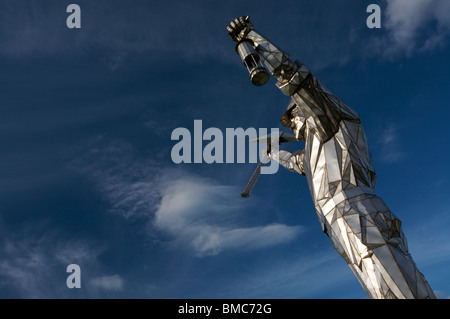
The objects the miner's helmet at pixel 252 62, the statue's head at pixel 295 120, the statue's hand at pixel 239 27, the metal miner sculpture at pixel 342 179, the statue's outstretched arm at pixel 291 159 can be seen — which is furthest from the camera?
the statue's outstretched arm at pixel 291 159

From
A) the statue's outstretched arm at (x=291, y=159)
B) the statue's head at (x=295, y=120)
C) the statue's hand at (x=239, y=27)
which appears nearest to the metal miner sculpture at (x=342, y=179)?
the statue's hand at (x=239, y=27)

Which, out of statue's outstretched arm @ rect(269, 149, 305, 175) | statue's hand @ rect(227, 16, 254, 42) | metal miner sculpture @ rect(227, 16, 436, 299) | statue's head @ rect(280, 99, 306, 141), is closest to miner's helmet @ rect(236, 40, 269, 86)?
metal miner sculpture @ rect(227, 16, 436, 299)

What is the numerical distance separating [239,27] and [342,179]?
586 cm

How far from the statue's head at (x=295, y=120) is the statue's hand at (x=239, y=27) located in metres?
3.26

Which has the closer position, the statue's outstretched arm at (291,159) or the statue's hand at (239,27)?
the statue's hand at (239,27)

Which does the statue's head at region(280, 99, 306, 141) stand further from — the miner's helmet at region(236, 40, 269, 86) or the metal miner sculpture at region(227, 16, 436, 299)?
the miner's helmet at region(236, 40, 269, 86)

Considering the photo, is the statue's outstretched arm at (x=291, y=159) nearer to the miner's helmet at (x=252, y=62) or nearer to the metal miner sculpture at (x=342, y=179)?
the metal miner sculpture at (x=342, y=179)

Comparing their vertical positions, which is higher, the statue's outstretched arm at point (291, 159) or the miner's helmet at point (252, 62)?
the miner's helmet at point (252, 62)

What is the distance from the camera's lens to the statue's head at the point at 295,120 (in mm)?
12312
